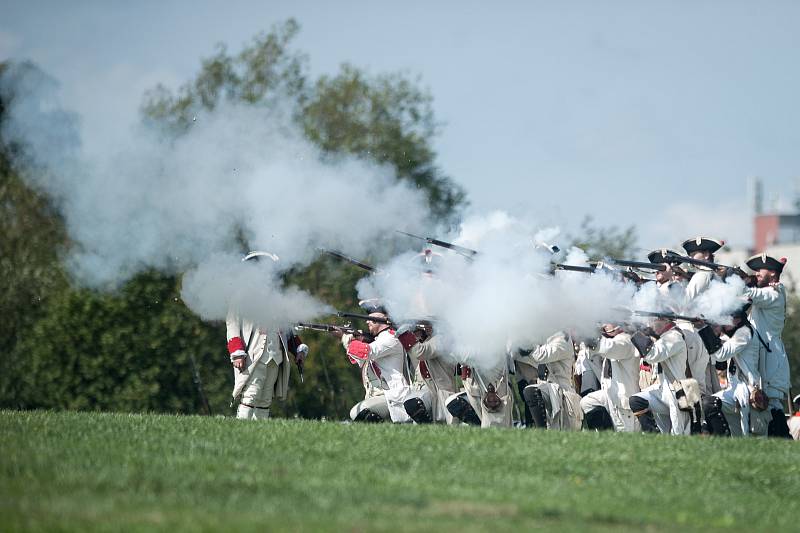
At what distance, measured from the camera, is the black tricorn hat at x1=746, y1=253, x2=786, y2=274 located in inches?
593

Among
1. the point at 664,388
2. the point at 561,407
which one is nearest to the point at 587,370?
the point at 561,407

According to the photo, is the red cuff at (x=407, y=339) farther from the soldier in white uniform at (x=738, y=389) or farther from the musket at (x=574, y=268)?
the soldier in white uniform at (x=738, y=389)

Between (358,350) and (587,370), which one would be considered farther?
(587,370)

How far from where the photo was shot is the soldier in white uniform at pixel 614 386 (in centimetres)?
1498

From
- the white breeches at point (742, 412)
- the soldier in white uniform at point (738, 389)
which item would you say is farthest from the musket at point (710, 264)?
the white breeches at point (742, 412)

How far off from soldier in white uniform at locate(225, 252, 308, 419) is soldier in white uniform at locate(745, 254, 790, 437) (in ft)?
19.0

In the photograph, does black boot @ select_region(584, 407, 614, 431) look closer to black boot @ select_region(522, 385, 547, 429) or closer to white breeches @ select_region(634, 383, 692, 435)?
white breeches @ select_region(634, 383, 692, 435)

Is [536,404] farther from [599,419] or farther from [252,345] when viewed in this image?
[252,345]

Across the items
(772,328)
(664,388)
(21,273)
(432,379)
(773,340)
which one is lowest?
(664,388)

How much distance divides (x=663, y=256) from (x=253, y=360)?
5.24 metres

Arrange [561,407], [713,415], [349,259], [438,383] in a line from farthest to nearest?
[438,383] < [561,407] < [713,415] < [349,259]

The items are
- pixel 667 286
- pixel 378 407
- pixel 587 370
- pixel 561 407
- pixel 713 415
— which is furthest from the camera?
pixel 587 370

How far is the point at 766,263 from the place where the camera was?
15.1 meters

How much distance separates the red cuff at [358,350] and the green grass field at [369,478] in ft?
10.4
